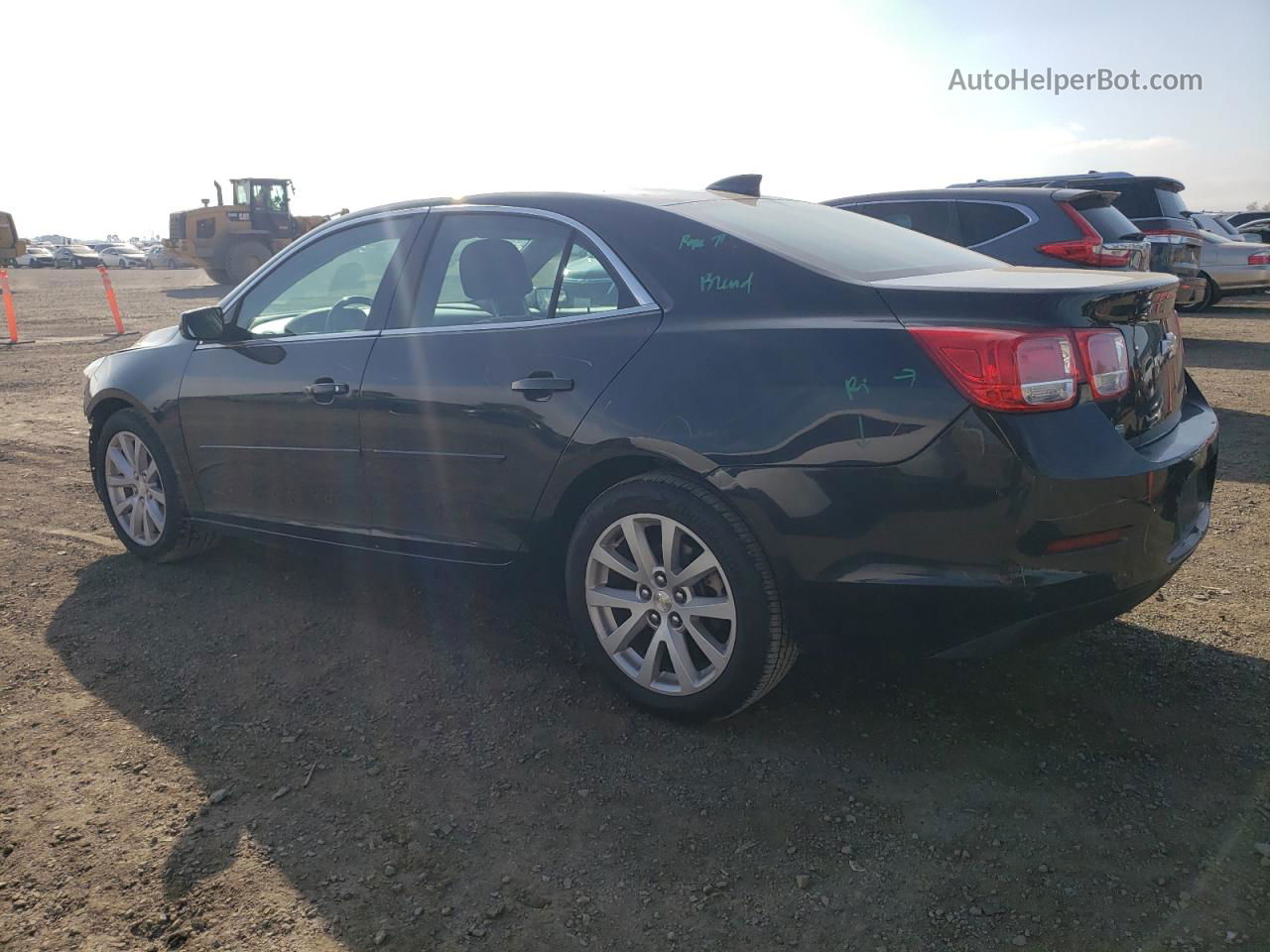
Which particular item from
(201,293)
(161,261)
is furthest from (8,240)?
(161,261)

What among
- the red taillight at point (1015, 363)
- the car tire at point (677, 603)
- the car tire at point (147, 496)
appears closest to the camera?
the red taillight at point (1015, 363)

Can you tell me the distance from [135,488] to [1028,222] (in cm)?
638

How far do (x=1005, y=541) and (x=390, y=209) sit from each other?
8.61 feet

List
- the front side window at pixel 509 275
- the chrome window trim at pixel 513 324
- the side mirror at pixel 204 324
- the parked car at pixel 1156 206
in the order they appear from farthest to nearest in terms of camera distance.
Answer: the parked car at pixel 1156 206 < the side mirror at pixel 204 324 < the front side window at pixel 509 275 < the chrome window trim at pixel 513 324

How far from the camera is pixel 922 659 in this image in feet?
9.34

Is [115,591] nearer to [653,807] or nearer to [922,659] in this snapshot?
[653,807]

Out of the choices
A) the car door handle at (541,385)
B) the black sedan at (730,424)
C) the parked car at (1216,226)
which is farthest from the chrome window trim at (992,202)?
the parked car at (1216,226)

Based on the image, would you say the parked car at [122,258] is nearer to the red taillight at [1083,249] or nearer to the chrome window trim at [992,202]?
the chrome window trim at [992,202]

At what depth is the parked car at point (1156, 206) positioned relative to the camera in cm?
1142

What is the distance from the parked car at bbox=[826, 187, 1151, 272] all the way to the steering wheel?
4.90m

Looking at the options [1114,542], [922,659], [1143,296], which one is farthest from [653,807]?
[1143,296]

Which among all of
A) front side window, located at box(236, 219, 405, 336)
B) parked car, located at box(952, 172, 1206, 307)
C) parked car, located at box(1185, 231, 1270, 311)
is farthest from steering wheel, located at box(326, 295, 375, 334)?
parked car, located at box(1185, 231, 1270, 311)

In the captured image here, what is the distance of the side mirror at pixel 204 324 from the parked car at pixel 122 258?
64528 mm

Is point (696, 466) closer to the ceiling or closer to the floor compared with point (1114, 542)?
closer to the ceiling
